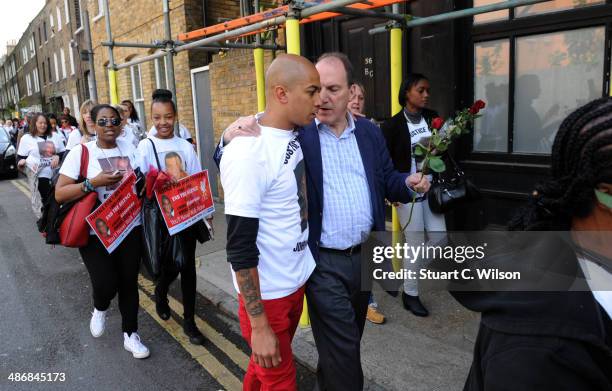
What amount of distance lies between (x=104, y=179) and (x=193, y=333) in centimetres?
142

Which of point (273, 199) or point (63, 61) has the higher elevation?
point (63, 61)

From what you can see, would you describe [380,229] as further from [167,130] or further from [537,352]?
[167,130]

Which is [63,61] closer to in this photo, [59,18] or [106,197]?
[59,18]

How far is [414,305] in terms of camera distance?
4.01 metres

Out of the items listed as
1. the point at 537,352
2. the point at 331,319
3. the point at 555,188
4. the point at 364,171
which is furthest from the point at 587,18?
the point at 537,352

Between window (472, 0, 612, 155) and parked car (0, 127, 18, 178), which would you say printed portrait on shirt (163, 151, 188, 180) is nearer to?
window (472, 0, 612, 155)

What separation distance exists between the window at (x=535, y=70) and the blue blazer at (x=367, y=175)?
2.47 metres

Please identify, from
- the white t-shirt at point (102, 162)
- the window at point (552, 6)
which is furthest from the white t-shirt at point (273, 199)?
the window at point (552, 6)

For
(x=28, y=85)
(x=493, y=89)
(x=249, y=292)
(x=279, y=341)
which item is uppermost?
(x=28, y=85)

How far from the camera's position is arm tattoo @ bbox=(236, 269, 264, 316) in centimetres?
199

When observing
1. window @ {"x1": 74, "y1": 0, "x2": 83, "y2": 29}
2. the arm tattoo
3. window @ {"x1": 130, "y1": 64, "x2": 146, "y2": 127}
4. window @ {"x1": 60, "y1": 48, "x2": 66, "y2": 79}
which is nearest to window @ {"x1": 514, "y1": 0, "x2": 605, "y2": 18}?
the arm tattoo

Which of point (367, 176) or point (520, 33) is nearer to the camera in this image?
point (367, 176)

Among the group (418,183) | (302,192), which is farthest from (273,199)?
(418,183)

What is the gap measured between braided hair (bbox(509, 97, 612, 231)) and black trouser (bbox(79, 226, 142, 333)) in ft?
10.2
